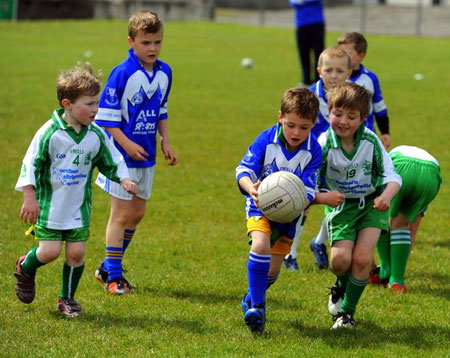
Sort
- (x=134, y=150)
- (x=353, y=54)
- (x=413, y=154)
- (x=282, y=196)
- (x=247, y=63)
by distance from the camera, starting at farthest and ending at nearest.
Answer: (x=247, y=63), (x=353, y=54), (x=413, y=154), (x=134, y=150), (x=282, y=196)

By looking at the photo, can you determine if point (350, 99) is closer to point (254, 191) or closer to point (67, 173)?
point (254, 191)

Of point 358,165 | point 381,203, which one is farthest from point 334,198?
point 358,165

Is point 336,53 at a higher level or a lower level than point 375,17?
higher

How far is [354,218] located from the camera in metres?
5.87

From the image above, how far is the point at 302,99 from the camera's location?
546cm

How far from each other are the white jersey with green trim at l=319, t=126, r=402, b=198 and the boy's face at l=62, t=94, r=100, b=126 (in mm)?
1599

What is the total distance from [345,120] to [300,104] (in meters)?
0.40

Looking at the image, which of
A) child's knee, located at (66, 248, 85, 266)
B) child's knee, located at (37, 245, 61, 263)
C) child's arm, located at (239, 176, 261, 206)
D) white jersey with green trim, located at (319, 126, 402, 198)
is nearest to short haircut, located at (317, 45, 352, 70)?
white jersey with green trim, located at (319, 126, 402, 198)

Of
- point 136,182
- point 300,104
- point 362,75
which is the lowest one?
point 136,182

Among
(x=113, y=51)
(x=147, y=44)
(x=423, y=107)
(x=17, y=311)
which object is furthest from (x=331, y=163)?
(x=113, y=51)

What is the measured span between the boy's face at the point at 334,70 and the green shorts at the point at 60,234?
2499mm

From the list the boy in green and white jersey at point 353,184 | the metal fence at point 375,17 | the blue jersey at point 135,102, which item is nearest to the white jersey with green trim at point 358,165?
the boy in green and white jersey at point 353,184

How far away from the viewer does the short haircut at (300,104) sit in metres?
5.43

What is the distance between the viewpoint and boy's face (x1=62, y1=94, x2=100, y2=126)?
5668 mm
